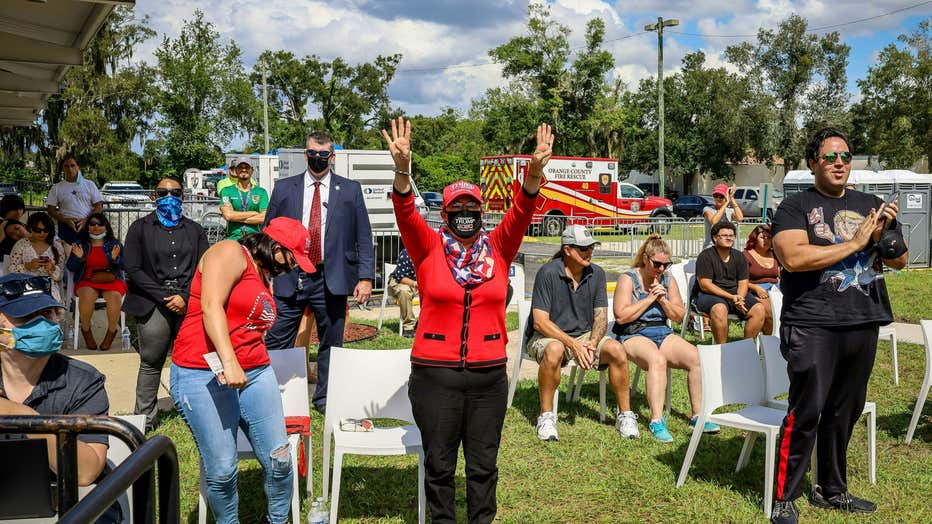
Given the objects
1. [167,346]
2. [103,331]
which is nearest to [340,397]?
[167,346]

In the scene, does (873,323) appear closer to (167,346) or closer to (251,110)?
(167,346)

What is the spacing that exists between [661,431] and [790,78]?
49.0 m

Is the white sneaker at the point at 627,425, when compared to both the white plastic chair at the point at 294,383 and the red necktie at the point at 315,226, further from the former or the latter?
the red necktie at the point at 315,226

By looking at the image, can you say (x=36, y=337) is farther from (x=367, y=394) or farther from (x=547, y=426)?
(x=547, y=426)

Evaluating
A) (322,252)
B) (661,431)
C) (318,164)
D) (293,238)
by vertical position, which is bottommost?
(661,431)

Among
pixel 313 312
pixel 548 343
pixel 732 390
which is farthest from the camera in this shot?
pixel 548 343

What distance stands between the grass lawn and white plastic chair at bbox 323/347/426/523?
17.7 inches

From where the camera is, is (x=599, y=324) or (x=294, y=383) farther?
(x=599, y=324)

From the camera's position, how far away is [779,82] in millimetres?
49938

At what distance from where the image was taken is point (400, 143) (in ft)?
12.2

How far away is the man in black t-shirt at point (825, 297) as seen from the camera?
4.29 m

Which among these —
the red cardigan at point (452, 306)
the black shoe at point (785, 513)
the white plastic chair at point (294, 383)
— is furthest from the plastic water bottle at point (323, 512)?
the black shoe at point (785, 513)

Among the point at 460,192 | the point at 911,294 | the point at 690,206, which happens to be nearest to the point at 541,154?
the point at 460,192

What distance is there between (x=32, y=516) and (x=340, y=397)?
2.12m
